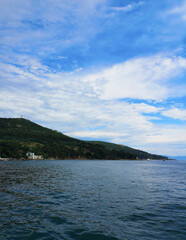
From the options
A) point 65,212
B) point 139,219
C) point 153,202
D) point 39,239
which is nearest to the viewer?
point 39,239

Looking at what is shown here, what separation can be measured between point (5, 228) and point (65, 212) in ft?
22.5

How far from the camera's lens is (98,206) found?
23.9 metres

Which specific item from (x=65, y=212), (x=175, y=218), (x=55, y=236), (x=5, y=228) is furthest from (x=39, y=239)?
(x=175, y=218)

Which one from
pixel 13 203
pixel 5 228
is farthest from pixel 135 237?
pixel 13 203

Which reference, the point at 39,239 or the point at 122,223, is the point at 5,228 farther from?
the point at 122,223

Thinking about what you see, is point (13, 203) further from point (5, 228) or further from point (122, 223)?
point (122, 223)

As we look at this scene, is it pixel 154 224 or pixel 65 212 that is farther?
pixel 65 212

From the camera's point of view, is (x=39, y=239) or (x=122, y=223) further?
(x=122, y=223)

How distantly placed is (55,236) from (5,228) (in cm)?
459

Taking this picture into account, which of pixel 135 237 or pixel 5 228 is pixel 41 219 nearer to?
pixel 5 228

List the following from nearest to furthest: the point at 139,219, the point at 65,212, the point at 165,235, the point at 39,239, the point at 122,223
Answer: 1. the point at 39,239
2. the point at 165,235
3. the point at 122,223
4. the point at 139,219
5. the point at 65,212

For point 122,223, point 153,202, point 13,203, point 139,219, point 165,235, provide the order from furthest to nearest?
point 153,202 < point 13,203 < point 139,219 < point 122,223 < point 165,235

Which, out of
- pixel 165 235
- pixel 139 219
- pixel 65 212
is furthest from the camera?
pixel 65 212

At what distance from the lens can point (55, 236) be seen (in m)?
14.9
